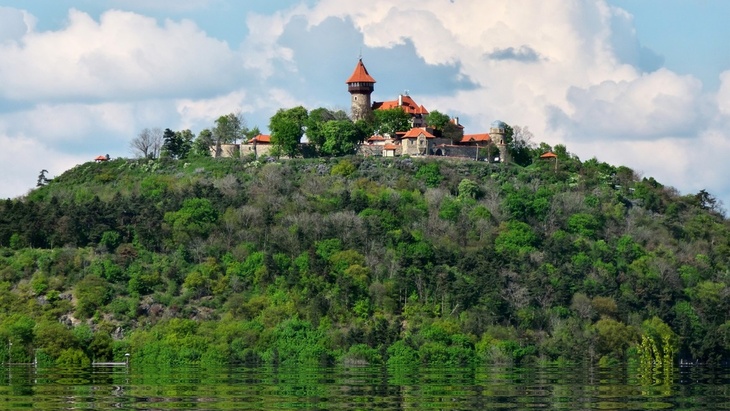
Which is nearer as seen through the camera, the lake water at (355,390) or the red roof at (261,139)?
the lake water at (355,390)

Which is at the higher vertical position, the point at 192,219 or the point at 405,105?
the point at 405,105

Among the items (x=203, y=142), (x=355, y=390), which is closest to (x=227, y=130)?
(x=203, y=142)

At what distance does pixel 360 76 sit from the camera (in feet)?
540

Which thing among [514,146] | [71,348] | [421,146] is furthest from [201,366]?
[514,146]

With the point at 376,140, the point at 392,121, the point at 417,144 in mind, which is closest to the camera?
the point at 417,144

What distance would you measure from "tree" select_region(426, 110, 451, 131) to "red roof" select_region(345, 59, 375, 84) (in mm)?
8590

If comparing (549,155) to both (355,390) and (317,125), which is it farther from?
(355,390)

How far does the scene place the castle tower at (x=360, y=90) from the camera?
164 metres

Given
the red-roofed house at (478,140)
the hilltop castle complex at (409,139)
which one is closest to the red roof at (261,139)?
the hilltop castle complex at (409,139)

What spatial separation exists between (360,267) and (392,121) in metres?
37.7

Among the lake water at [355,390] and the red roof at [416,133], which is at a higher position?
the red roof at [416,133]

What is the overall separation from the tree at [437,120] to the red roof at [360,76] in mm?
8590

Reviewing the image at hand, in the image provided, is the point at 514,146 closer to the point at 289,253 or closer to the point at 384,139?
the point at 384,139

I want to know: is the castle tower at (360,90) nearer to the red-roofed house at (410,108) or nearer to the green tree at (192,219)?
the red-roofed house at (410,108)
